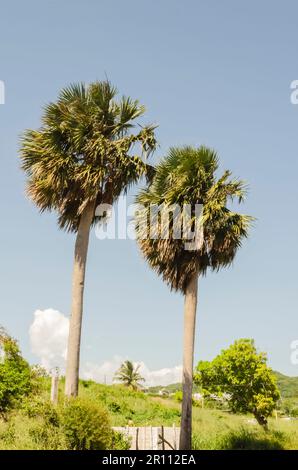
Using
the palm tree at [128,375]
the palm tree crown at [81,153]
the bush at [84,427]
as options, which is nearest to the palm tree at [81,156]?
the palm tree crown at [81,153]

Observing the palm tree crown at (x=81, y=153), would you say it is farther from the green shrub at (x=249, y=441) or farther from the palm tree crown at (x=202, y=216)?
the green shrub at (x=249, y=441)

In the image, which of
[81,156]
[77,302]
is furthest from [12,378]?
[81,156]

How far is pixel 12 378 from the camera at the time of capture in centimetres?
1847

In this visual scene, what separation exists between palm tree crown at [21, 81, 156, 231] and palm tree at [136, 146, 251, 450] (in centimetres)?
146

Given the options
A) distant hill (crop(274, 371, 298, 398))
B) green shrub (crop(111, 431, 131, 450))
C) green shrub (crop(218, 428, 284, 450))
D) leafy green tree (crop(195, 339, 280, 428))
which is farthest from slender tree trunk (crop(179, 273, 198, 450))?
distant hill (crop(274, 371, 298, 398))

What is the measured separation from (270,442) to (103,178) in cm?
1157

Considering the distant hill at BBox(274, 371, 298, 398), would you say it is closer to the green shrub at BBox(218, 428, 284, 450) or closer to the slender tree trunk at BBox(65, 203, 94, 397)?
the green shrub at BBox(218, 428, 284, 450)

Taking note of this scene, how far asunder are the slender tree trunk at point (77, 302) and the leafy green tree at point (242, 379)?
19372mm

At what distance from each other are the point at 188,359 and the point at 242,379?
22613mm

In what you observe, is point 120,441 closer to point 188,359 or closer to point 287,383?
point 188,359

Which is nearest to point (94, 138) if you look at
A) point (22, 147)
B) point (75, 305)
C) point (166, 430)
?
point (22, 147)

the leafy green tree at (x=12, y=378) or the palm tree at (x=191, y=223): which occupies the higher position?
the palm tree at (x=191, y=223)

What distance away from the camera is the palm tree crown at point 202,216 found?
1828 centimetres

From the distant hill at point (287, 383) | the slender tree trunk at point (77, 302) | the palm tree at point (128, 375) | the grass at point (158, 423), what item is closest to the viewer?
the grass at point (158, 423)
